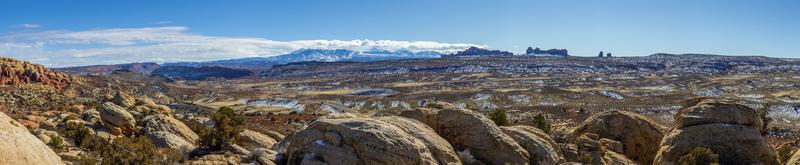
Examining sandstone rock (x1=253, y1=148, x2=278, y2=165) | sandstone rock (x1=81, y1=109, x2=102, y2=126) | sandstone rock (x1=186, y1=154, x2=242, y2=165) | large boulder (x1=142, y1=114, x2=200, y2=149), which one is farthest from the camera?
sandstone rock (x1=81, y1=109, x2=102, y2=126)

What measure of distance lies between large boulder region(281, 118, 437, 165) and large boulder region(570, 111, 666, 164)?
52.0 feet

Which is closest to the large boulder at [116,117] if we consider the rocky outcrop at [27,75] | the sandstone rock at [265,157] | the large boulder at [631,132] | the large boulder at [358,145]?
the sandstone rock at [265,157]

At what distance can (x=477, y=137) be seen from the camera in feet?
68.2

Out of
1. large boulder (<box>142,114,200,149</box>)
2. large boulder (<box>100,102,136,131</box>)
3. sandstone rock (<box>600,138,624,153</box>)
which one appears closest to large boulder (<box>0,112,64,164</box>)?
large boulder (<box>142,114,200,149</box>)

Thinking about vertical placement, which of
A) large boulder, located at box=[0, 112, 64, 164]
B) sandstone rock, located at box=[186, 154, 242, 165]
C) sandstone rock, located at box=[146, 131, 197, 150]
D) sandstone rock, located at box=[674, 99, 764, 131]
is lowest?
sandstone rock, located at box=[146, 131, 197, 150]

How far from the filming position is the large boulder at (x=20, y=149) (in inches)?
432

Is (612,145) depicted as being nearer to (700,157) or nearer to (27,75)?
(700,157)

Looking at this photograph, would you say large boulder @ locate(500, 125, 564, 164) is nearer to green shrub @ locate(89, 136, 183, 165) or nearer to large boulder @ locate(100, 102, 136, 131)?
green shrub @ locate(89, 136, 183, 165)

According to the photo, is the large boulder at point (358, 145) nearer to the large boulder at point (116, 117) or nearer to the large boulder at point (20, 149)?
the large boulder at point (20, 149)

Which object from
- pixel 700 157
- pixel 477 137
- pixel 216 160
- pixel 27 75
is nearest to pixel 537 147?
pixel 477 137

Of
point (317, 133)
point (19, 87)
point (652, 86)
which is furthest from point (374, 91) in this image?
point (317, 133)

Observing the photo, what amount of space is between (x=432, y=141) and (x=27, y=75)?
302 feet

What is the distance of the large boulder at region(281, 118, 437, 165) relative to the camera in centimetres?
1711

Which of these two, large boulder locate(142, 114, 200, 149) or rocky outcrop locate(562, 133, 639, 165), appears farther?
large boulder locate(142, 114, 200, 149)
